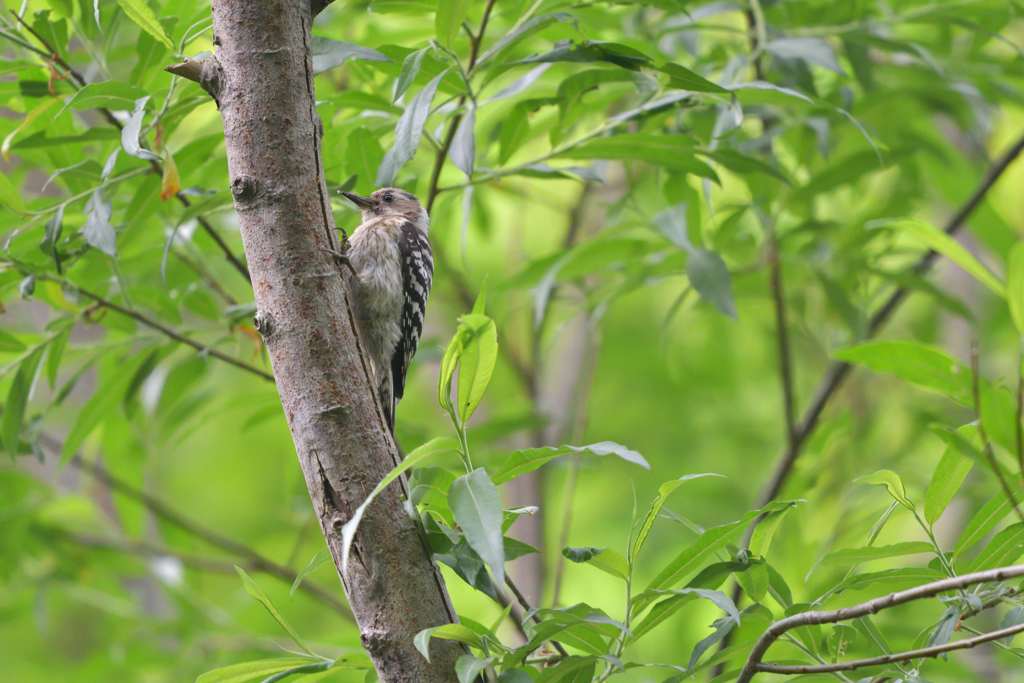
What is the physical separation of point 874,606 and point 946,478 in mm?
465

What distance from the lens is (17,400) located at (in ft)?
10.0

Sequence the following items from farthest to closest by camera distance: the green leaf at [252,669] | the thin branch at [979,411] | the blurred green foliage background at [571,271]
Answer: the blurred green foliage background at [571,271] < the green leaf at [252,669] < the thin branch at [979,411]

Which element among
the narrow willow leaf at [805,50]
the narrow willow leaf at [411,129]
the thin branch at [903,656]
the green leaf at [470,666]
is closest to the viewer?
the thin branch at [903,656]

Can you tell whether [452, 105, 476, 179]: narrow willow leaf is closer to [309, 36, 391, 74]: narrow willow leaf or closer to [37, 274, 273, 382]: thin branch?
[309, 36, 391, 74]: narrow willow leaf

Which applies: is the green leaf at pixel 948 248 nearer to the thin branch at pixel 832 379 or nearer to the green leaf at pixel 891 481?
the green leaf at pixel 891 481

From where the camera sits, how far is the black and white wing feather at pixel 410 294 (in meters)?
3.94

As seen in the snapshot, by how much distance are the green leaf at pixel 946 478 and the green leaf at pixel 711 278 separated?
1.17 metres

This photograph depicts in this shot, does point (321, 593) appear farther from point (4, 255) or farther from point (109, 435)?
point (4, 255)

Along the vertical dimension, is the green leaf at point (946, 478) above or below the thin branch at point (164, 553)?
above

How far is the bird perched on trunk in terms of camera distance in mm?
3826

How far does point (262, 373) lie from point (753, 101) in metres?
Answer: 1.66

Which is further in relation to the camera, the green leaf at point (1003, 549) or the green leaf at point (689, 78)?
the green leaf at point (689, 78)

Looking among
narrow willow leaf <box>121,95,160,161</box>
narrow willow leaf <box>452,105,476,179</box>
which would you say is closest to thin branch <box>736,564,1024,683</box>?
narrow willow leaf <box>452,105,476,179</box>

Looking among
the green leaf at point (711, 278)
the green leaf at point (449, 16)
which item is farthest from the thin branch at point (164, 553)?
the green leaf at point (449, 16)
